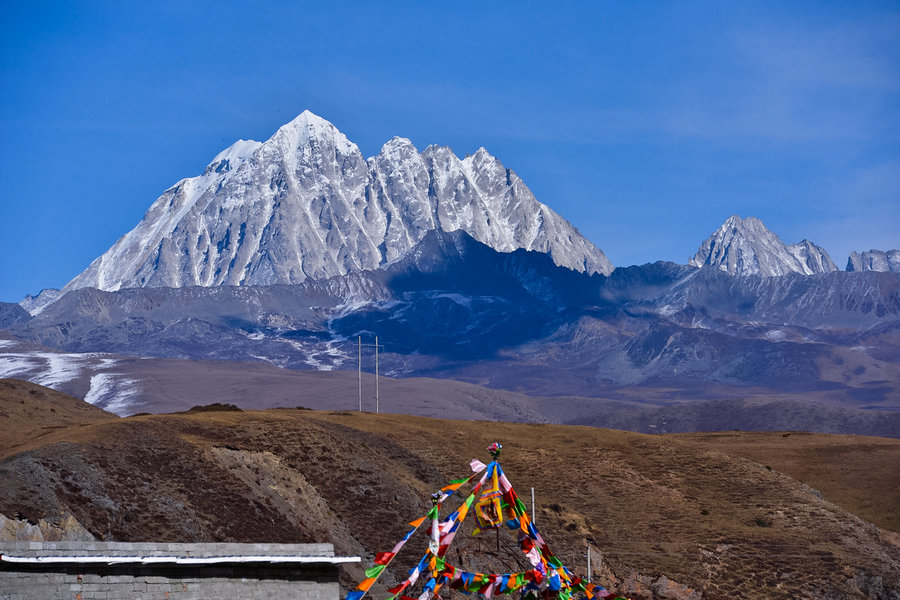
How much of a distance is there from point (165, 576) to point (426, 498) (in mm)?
45318

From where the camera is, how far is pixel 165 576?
87.3 feet

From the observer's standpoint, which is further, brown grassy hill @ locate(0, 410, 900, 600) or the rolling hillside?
the rolling hillside

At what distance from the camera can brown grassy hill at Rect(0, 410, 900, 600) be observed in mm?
55969

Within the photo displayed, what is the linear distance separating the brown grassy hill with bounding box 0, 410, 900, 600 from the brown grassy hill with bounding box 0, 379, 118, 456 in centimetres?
1184

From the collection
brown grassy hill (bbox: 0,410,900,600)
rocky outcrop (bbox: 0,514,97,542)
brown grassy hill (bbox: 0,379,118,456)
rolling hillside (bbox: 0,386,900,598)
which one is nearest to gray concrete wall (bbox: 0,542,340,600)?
rocky outcrop (bbox: 0,514,97,542)

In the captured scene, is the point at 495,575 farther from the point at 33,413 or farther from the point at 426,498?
the point at 33,413

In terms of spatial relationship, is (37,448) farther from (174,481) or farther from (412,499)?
(412,499)

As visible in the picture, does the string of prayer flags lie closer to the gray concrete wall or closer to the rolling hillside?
the gray concrete wall

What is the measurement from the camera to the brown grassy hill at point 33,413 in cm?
8240

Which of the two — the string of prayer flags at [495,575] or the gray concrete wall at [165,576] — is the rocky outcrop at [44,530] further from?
the string of prayer flags at [495,575]

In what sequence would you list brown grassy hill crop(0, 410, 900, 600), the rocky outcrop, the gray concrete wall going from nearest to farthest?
the gray concrete wall
the rocky outcrop
brown grassy hill crop(0, 410, 900, 600)

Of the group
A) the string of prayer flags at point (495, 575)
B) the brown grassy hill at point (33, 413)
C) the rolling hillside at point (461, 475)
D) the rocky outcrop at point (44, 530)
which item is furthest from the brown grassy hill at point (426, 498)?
the string of prayer flags at point (495, 575)

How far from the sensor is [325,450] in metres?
72.9

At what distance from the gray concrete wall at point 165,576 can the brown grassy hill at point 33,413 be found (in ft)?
143
